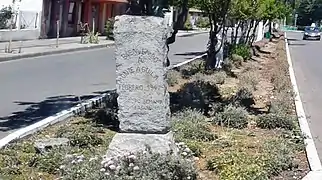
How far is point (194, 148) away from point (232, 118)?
2487 millimetres

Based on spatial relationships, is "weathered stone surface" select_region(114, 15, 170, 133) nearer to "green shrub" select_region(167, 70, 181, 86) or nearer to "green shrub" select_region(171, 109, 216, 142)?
"green shrub" select_region(171, 109, 216, 142)

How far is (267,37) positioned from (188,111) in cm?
4013

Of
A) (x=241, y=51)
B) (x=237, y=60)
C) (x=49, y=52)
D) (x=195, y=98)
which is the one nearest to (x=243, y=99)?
(x=195, y=98)

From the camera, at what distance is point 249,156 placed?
8406 mm

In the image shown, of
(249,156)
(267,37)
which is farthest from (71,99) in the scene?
(267,37)

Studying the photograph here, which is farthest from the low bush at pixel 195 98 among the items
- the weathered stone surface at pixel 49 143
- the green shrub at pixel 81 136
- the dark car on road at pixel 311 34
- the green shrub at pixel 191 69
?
the dark car on road at pixel 311 34

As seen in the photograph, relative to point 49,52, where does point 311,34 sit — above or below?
above

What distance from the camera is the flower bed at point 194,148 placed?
705cm

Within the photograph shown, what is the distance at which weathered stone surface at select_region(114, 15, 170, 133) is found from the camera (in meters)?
7.61

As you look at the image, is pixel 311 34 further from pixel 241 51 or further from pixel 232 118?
pixel 232 118

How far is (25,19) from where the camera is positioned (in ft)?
114

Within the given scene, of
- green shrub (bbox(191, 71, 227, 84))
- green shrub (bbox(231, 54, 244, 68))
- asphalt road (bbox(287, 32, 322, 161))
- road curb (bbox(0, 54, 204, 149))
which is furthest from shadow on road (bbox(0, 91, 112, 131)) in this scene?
green shrub (bbox(231, 54, 244, 68))

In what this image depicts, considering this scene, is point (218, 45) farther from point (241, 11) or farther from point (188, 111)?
point (188, 111)

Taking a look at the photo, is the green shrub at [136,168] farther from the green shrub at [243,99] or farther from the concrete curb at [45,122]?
the green shrub at [243,99]
